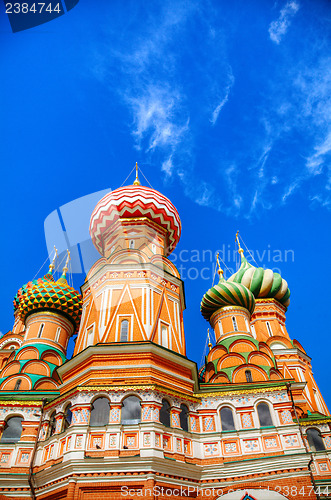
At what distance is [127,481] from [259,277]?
13.5m

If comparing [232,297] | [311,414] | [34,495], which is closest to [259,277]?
[232,297]

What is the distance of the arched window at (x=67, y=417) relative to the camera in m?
10.5

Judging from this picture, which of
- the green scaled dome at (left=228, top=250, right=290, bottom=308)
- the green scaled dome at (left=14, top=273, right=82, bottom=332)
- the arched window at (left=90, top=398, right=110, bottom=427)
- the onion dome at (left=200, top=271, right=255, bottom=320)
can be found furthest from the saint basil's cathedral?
the green scaled dome at (left=228, top=250, right=290, bottom=308)

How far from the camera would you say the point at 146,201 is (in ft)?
53.1

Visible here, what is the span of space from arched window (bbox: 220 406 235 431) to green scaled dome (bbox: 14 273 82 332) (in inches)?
322

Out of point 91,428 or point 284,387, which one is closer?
point 91,428

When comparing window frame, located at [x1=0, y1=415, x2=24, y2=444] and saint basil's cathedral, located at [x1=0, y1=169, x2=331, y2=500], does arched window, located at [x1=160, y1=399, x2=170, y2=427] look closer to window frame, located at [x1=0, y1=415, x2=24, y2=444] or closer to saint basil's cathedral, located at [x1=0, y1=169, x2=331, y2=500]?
saint basil's cathedral, located at [x1=0, y1=169, x2=331, y2=500]

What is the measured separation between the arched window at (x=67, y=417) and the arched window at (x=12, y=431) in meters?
1.78

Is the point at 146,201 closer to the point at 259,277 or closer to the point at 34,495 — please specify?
the point at 259,277

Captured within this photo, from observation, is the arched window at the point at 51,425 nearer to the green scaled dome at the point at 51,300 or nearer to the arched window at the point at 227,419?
the arched window at the point at 227,419

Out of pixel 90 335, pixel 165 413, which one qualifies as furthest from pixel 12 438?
pixel 165 413

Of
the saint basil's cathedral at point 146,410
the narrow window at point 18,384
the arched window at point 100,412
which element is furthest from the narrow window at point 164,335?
the narrow window at point 18,384

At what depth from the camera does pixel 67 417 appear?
34.8 ft

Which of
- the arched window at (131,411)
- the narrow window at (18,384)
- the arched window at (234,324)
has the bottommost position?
the arched window at (131,411)
